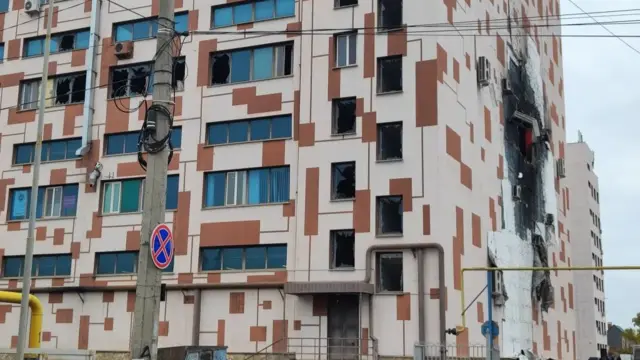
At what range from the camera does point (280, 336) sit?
33.7 m

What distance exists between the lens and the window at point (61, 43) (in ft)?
137

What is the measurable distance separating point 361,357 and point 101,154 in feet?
55.5

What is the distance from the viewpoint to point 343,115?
1369 inches

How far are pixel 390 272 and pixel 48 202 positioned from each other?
1878 centimetres

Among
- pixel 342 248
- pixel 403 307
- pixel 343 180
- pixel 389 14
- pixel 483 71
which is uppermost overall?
pixel 389 14

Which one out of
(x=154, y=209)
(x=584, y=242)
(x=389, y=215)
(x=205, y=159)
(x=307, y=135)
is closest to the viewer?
(x=154, y=209)

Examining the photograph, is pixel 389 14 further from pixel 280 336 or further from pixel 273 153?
pixel 280 336

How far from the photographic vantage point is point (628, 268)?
27641mm

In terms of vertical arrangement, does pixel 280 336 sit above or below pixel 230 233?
below

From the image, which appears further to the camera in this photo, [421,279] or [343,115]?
[343,115]

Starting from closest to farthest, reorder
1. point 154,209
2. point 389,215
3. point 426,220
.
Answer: point 154,209 < point 426,220 < point 389,215

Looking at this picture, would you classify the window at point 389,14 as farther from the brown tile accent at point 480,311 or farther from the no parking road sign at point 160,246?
the no parking road sign at point 160,246

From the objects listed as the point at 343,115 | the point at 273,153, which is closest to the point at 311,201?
the point at 273,153

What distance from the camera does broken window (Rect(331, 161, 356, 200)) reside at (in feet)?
111
